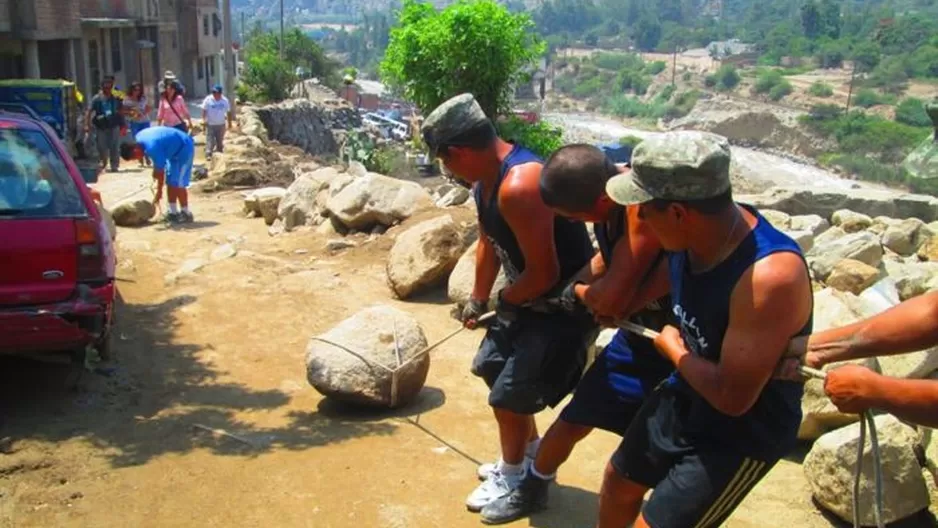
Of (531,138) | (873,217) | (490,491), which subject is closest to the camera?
(490,491)

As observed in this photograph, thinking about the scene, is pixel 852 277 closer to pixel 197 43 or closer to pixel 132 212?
pixel 132 212

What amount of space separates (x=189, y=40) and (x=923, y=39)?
80.4m

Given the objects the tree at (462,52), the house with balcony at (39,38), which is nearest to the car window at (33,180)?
the tree at (462,52)

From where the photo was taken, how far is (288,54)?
182 feet

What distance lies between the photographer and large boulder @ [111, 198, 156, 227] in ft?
34.6

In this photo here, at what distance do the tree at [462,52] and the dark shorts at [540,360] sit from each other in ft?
26.1

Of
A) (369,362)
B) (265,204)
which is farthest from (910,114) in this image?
(369,362)

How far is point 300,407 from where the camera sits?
5426 millimetres

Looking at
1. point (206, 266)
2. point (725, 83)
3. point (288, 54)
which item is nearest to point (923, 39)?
point (725, 83)

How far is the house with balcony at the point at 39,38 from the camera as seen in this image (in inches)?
778

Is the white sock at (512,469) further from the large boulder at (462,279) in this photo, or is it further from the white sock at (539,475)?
the large boulder at (462,279)

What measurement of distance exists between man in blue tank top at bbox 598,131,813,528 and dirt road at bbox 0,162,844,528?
1.25m

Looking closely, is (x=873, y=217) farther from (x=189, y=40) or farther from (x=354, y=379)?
(x=189, y=40)

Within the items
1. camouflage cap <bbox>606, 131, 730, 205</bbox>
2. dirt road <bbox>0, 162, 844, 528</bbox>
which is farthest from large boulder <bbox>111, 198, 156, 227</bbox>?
camouflage cap <bbox>606, 131, 730, 205</bbox>
